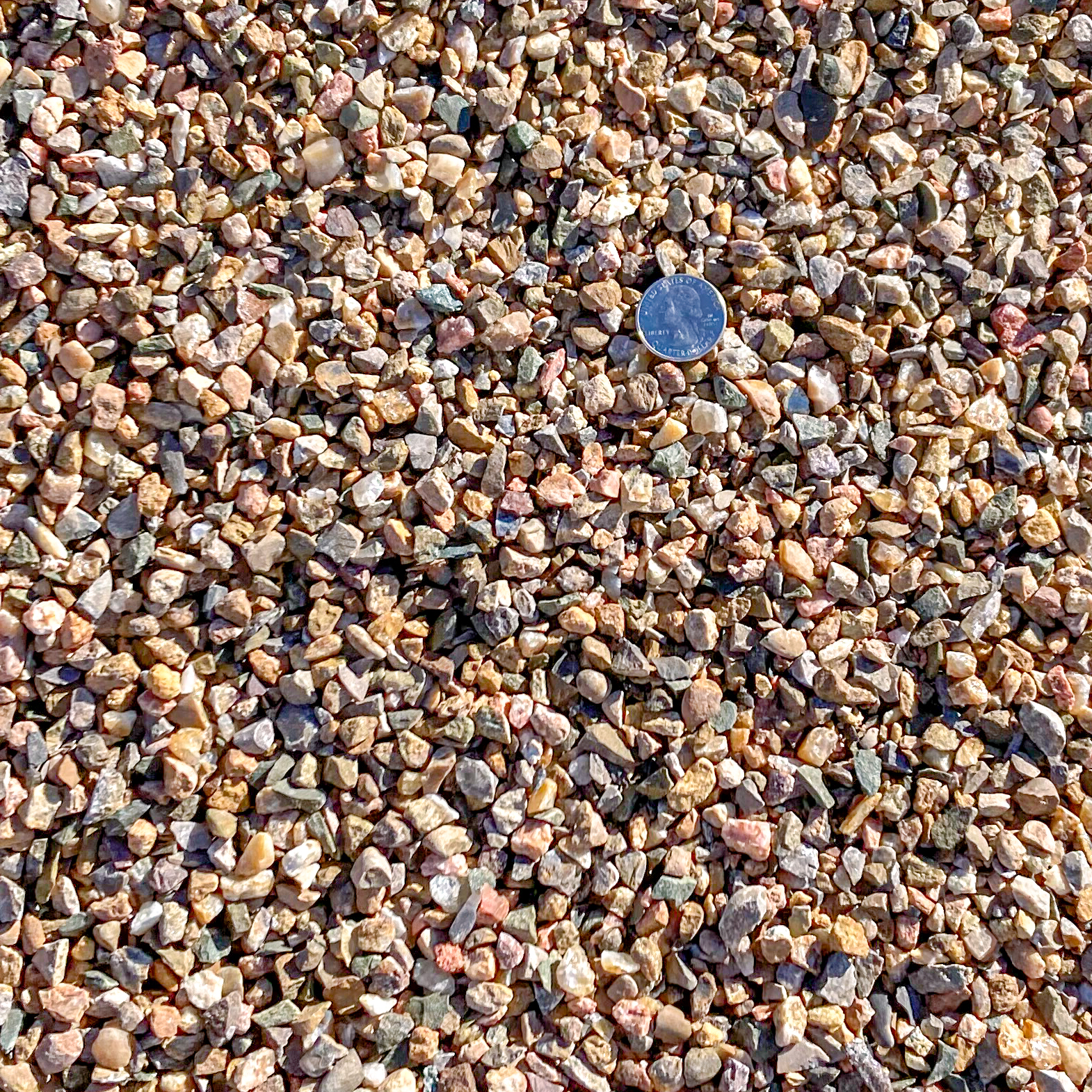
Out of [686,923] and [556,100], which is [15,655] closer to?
[686,923]

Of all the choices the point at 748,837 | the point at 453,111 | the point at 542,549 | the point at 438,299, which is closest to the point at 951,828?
the point at 748,837

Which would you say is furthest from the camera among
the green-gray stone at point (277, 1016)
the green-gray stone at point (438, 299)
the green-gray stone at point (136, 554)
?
the green-gray stone at point (438, 299)

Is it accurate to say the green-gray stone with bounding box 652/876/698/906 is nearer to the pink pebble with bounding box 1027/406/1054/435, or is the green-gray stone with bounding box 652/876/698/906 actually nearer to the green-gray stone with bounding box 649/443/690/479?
the green-gray stone with bounding box 649/443/690/479

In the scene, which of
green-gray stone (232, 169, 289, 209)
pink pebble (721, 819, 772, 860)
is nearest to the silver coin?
green-gray stone (232, 169, 289, 209)

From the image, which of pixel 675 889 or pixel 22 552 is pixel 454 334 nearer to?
pixel 22 552

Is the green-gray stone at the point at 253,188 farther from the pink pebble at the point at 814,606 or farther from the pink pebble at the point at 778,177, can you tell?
the pink pebble at the point at 814,606

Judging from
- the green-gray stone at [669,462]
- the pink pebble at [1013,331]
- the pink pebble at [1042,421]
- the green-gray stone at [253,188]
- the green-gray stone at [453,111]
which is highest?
the green-gray stone at [453,111]

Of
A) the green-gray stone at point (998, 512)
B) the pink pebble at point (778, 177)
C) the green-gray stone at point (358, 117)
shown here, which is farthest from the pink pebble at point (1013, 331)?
the green-gray stone at point (358, 117)
